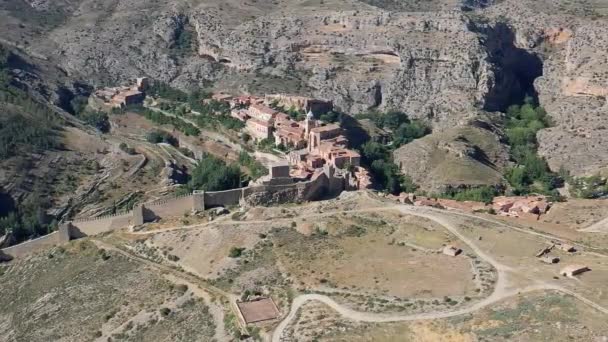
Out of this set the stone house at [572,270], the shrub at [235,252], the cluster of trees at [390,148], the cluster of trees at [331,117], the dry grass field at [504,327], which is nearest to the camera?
the dry grass field at [504,327]

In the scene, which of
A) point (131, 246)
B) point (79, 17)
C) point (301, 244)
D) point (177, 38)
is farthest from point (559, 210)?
point (79, 17)

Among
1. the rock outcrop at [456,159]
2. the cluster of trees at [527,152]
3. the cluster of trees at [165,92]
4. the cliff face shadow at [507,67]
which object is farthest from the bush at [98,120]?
the cluster of trees at [527,152]

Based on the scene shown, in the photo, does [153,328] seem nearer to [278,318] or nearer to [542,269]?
[278,318]

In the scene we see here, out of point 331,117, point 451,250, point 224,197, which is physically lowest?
point 451,250

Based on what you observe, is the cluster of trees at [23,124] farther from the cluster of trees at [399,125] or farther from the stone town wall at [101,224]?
the cluster of trees at [399,125]

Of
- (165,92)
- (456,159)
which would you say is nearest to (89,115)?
(165,92)

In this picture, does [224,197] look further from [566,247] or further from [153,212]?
[566,247]
